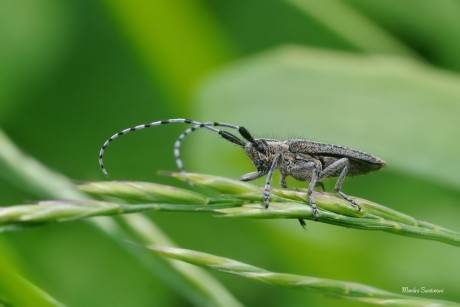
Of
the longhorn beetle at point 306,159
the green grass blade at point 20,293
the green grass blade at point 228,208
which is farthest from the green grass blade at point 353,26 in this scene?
the green grass blade at point 20,293

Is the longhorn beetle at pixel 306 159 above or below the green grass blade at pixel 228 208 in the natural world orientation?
above

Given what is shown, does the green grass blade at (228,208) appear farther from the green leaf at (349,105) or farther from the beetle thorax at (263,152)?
the green leaf at (349,105)

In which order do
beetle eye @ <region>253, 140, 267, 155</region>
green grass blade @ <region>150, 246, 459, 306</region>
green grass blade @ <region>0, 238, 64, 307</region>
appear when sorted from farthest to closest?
beetle eye @ <region>253, 140, 267, 155</region> < green grass blade @ <region>150, 246, 459, 306</region> < green grass blade @ <region>0, 238, 64, 307</region>

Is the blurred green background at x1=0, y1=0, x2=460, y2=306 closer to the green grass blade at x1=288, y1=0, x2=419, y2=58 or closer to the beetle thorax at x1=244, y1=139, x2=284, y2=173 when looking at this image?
the green grass blade at x1=288, y1=0, x2=419, y2=58

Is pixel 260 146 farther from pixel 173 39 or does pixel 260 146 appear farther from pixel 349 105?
pixel 173 39

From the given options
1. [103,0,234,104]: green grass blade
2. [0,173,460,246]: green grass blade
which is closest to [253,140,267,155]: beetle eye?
[0,173,460,246]: green grass blade

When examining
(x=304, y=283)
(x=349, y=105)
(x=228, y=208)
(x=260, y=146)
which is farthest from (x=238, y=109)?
(x=304, y=283)

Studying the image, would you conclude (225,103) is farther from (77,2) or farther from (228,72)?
(77,2)

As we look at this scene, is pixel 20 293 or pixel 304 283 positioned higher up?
pixel 304 283

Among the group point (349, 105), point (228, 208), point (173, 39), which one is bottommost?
point (228, 208)
